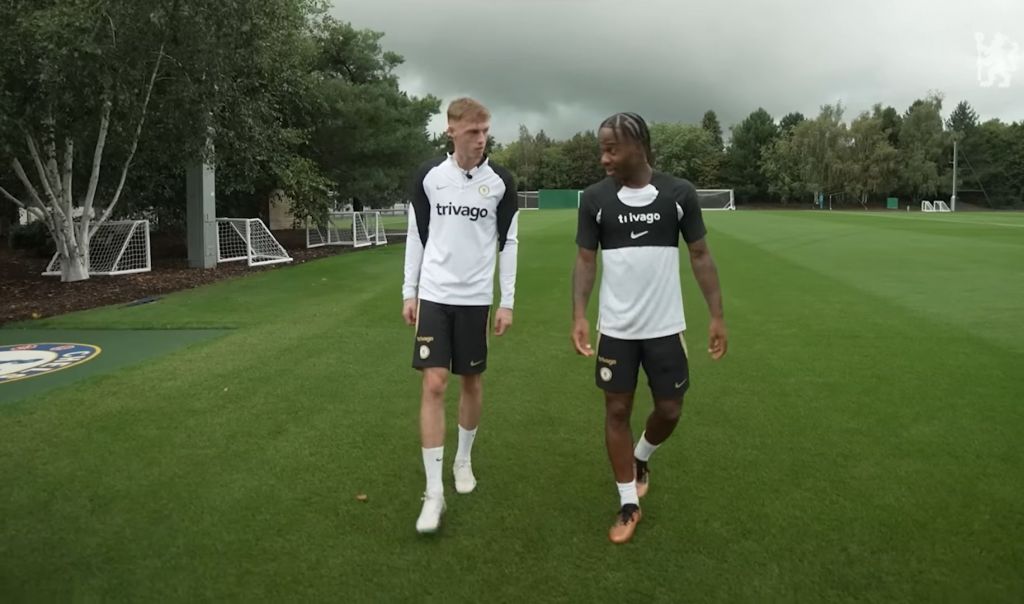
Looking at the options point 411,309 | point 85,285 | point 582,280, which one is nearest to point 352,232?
point 85,285

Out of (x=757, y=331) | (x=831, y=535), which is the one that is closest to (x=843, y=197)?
(x=757, y=331)

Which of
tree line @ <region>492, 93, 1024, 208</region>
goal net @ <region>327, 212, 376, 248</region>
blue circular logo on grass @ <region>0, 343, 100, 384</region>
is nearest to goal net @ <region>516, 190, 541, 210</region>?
tree line @ <region>492, 93, 1024, 208</region>

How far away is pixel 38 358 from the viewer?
25.0ft

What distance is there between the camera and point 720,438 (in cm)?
485

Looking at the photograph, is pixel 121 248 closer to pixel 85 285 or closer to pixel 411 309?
pixel 85 285

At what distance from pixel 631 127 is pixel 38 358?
7.10 meters

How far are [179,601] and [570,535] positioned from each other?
1.72m

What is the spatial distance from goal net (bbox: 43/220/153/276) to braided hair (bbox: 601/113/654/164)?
15256mm

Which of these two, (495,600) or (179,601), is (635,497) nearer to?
(495,600)

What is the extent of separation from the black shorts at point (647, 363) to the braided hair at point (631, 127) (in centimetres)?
87

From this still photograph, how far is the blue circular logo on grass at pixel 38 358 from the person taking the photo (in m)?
6.94

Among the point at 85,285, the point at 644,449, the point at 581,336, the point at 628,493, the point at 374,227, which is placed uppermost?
the point at 374,227

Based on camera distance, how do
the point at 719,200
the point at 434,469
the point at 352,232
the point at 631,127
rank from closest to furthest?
the point at 631,127, the point at 434,469, the point at 352,232, the point at 719,200

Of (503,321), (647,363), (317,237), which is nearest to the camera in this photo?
(647,363)
